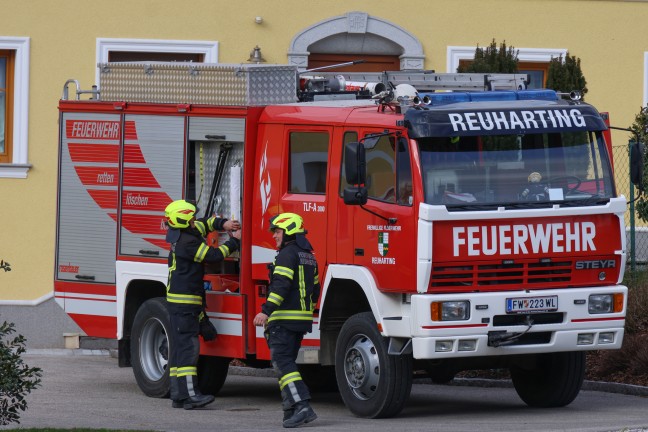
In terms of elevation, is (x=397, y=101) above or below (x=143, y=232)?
above

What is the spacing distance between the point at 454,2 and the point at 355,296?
8.00 meters

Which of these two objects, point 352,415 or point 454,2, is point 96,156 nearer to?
point 352,415

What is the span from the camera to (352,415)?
12602 millimetres

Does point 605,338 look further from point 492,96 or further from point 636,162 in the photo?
point 492,96

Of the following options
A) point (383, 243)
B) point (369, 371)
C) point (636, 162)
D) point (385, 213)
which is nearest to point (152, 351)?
point (369, 371)

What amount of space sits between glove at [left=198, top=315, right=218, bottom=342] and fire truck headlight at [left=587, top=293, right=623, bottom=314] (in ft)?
11.2

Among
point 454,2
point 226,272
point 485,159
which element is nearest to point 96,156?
point 226,272

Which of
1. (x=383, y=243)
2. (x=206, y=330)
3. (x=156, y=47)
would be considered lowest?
(x=206, y=330)

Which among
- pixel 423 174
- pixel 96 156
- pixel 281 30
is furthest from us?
pixel 281 30

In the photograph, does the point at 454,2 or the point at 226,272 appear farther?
the point at 454,2

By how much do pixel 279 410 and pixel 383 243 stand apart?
7.30 feet

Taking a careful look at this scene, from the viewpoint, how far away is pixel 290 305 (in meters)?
11.9

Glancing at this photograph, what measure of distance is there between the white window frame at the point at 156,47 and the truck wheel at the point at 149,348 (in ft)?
18.4

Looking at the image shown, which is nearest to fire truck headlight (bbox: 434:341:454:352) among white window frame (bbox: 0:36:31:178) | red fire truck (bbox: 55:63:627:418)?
red fire truck (bbox: 55:63:627:418)
